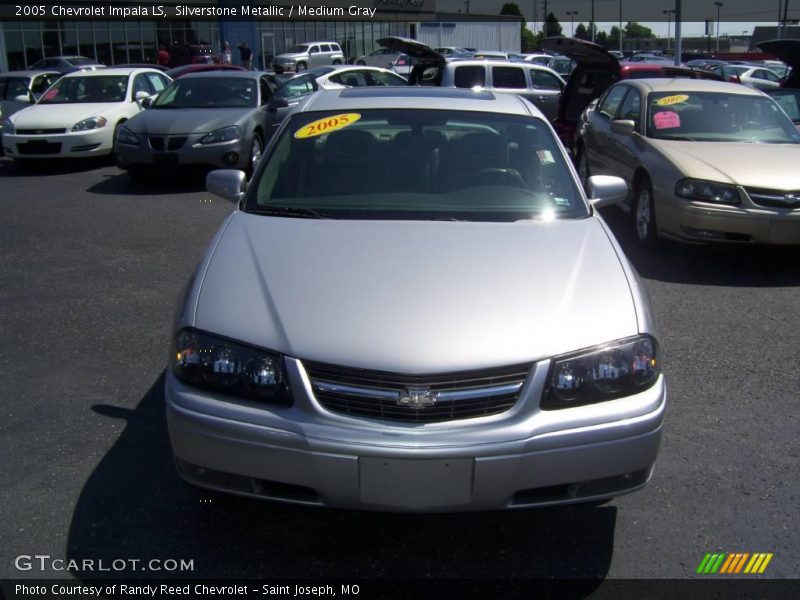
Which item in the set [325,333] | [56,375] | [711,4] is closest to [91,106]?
[56,375]

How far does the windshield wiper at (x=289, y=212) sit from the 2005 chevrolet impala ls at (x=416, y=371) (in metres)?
0.24

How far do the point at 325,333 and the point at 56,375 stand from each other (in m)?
2.60

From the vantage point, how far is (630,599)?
2.97 metres

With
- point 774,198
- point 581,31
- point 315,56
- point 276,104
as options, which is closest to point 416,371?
point 774,198

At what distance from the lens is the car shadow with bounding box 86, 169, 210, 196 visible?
11359mm

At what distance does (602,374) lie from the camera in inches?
119

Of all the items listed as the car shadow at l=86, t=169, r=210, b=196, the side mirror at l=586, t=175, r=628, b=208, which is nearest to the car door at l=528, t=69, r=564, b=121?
the car shadow at l=86, t=169, r=210, b=196

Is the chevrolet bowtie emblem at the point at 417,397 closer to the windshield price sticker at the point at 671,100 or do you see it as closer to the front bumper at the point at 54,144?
the windshield price sticker at the point at 671,100

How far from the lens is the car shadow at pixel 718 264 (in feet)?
23.3

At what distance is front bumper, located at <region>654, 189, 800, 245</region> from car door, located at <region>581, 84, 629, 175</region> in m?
1.92

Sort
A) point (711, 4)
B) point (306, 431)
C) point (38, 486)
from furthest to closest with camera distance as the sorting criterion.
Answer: point (711, 4) → point (38, 486) → point (306, 431)

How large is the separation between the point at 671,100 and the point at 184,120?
20.5 feet

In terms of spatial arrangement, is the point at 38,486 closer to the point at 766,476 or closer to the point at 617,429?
the point at 617,429

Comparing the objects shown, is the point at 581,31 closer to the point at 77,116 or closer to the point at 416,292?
the point at 77,116
